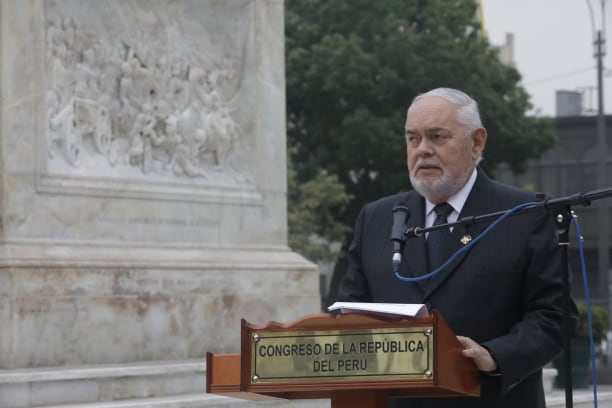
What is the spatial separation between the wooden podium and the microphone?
0.48 metres

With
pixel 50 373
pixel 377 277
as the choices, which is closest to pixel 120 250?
pixel 50 373

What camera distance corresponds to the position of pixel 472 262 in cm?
501

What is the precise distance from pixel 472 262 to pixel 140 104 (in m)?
8.28

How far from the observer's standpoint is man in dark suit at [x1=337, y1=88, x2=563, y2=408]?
4.90m

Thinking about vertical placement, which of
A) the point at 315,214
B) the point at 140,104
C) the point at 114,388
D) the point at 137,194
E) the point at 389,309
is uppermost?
the point at 140,104

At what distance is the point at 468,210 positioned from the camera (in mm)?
5176

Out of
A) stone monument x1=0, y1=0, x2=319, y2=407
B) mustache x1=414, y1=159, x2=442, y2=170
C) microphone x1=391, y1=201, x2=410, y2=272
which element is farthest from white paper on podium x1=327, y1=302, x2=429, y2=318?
stone monument x1=0, y1=0, x2=319, y2=407

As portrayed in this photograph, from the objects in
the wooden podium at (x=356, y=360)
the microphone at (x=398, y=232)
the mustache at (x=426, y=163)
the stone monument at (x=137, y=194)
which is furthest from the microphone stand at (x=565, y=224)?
the stone monument at (x=137, y=194)

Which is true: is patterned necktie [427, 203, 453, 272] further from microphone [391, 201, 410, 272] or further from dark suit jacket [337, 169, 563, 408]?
microphone [391, 201, 410, 272]

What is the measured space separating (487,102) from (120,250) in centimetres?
2525

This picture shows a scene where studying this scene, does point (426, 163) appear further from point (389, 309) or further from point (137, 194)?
point (137, 194)

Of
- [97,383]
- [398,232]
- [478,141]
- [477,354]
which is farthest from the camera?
[97,383]

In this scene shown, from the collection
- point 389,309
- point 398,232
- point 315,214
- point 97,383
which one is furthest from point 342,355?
point 315,214

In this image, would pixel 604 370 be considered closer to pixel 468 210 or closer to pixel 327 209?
pixel 327 209
